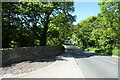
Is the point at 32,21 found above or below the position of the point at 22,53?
above

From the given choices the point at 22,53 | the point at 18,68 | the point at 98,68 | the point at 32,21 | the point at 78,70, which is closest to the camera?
the point at 78,70

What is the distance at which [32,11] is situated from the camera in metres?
45.8

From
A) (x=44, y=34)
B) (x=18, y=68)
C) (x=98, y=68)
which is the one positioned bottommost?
(x=18, y=68)

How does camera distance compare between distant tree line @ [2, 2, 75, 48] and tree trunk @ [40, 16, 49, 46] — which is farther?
tree trunk @ [40, 16, 49, 46]

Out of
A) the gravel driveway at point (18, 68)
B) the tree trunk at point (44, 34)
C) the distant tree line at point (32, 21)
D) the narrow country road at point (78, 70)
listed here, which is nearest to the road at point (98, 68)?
the narrow country road at point (78, 70)

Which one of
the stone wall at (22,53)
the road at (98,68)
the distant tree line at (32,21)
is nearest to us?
the road at (98,68)

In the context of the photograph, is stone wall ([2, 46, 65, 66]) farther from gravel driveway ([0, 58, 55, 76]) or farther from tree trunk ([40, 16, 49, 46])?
tree trunk ([40, 16, 49, 46])

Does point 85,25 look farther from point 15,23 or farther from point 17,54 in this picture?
point 17,54

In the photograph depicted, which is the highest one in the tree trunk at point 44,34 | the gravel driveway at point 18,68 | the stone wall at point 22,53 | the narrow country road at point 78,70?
the tree trunk at point 44,34

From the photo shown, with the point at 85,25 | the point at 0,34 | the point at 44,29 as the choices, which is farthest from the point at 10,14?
the point at 85,25

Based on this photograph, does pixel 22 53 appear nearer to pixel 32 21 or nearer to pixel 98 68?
pixel 98 68

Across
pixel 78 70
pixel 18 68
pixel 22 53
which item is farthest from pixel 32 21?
pixel 78 70

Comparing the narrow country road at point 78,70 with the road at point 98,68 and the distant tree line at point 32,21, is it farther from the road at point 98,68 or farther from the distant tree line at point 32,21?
the distant tree line at point 32,21

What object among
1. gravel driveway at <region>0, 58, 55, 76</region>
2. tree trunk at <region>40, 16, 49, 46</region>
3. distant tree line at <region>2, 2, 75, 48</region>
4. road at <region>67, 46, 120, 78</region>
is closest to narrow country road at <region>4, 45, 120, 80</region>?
road at <region>67, 46, 120, 78</region>
